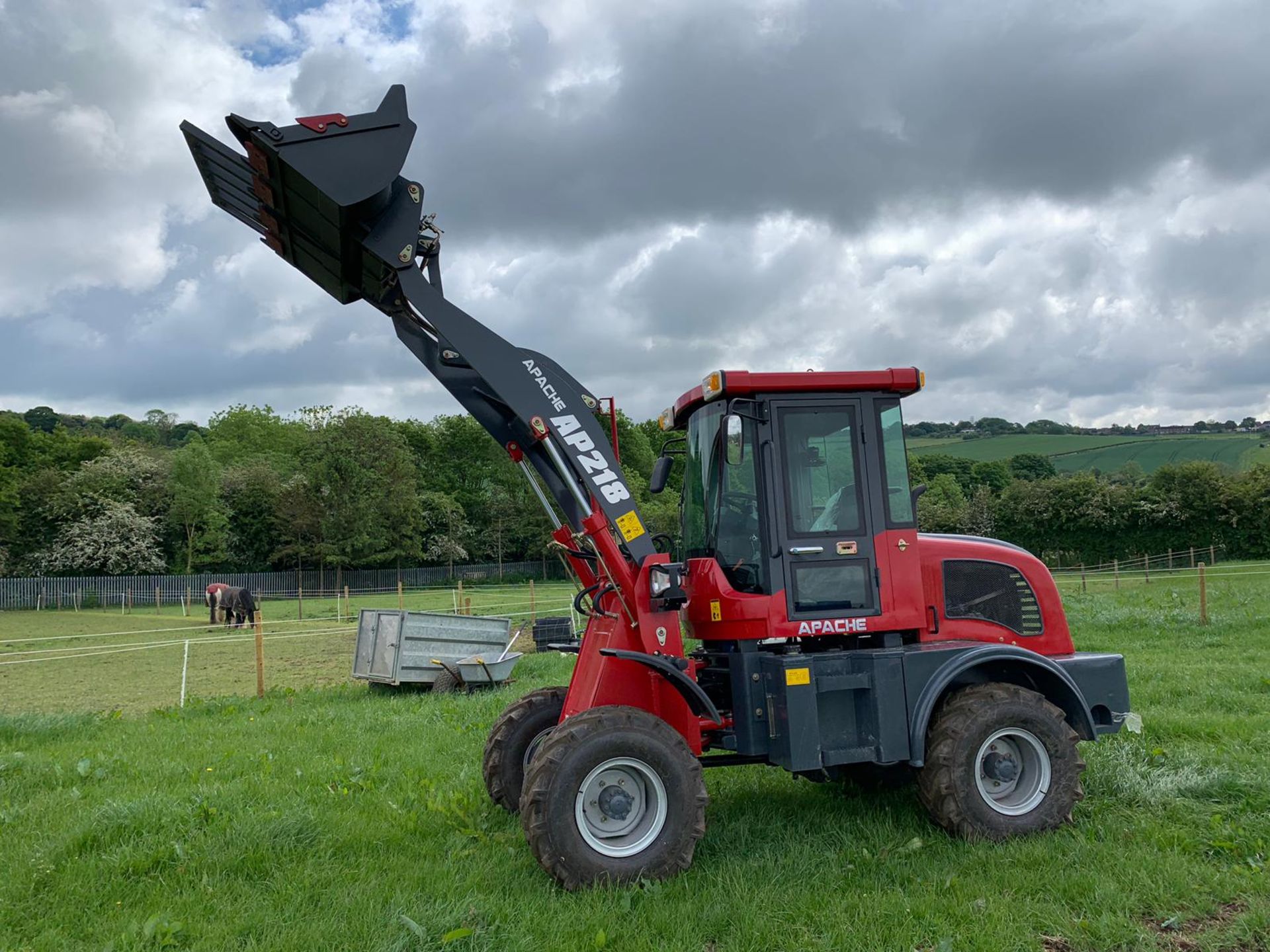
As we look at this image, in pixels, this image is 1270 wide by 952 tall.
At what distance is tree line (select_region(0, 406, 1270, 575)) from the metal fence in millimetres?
1067

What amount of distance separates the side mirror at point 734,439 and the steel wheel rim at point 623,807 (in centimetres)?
189

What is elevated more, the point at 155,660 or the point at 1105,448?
the point at 1105,448

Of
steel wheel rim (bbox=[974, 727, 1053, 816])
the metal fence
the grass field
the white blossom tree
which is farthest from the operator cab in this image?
the white blossom tree

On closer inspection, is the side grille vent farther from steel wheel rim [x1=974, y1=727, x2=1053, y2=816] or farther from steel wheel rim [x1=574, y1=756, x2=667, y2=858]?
steel wheel rim [x1=574, y1=756, x2=667, y2=858]

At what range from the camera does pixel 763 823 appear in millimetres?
6105

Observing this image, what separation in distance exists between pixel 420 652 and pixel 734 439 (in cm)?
814

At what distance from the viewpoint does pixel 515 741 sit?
253 inches

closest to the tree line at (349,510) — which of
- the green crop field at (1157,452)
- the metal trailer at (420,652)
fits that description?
the green crop field at (1157,452)

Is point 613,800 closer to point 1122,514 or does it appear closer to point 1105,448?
point 1122,514

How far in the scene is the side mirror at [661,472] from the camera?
615cm

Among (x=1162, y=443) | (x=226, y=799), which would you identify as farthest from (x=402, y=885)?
(x=1162, y=443)

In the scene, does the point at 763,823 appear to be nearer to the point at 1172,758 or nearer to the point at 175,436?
the point at 1172,758

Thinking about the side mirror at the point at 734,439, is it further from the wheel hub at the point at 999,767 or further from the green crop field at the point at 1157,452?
the green crop field at the point at 1157,452

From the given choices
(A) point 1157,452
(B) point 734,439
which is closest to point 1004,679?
(B) point 734,439
